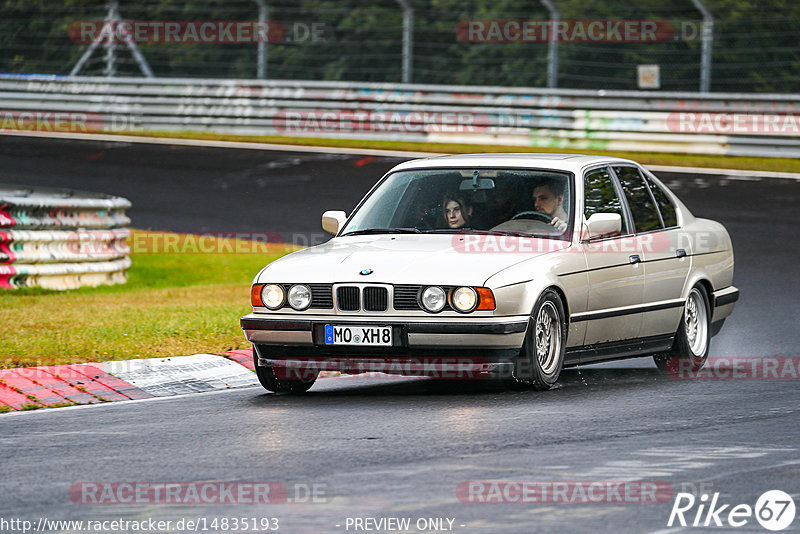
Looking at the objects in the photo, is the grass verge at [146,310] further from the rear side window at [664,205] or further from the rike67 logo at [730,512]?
the rike67 logo at [730,512]

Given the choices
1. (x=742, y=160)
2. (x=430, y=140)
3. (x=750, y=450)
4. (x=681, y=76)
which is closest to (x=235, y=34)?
(x=430, y=140)

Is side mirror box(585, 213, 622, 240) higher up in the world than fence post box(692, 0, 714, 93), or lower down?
lower down

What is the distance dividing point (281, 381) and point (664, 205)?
319 centimetres

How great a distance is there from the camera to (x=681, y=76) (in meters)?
25.4

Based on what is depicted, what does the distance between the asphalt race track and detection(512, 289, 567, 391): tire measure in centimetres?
14

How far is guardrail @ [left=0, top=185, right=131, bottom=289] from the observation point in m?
14.2

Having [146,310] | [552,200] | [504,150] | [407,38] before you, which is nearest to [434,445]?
[552,200]

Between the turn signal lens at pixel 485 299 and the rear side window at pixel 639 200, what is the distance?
2.05 meters

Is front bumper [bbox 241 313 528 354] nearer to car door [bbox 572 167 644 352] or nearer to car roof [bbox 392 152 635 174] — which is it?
car door [bbox 572 167 644 352]

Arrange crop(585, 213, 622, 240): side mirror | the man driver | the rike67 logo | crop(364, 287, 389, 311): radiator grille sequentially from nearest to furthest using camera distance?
1. the rike67 logo
2. crop(364, 287, 389, 311): radiator grille
3. crop(585, 213, 622, 240): side mirror
4. the man driver

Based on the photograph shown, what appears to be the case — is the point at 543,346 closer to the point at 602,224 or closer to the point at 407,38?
the point at 602,224

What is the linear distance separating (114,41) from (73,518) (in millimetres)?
22573

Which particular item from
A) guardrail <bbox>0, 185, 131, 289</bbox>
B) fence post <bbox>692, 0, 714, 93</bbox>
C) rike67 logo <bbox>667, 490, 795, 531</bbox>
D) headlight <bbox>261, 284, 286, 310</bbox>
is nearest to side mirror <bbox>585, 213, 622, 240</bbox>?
headlight <bbox>261, 284, 286, 310</bbox>

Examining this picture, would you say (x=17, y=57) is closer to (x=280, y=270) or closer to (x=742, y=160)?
(x=742, y=160)
